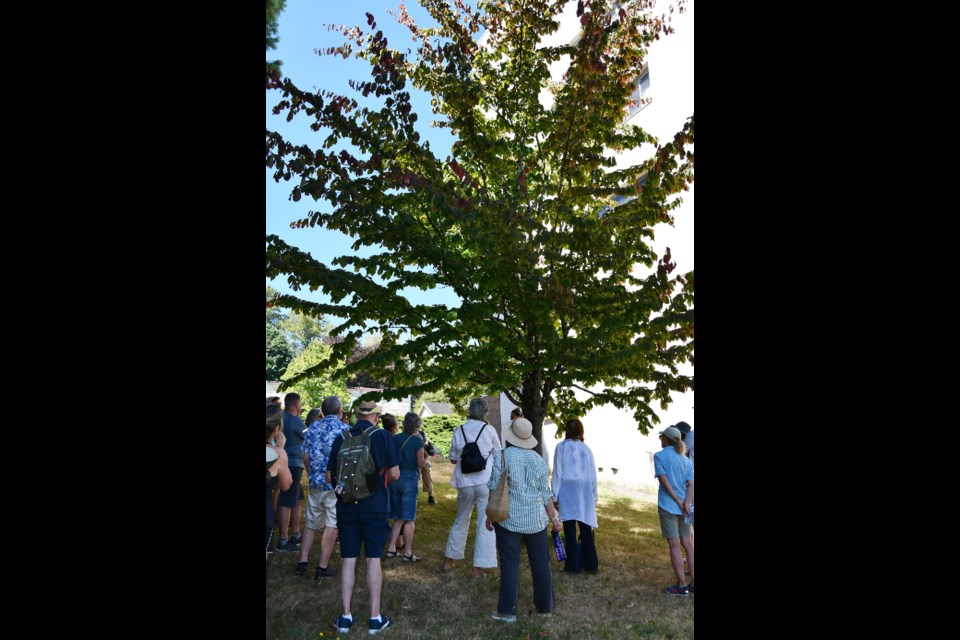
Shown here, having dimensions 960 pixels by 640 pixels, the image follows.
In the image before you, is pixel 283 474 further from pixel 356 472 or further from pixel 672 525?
pixel 672 525

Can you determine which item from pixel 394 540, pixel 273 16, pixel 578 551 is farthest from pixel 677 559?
pixel 273 16

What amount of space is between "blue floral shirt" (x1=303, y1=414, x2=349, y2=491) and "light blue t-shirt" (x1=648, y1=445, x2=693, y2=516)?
3.36 metres

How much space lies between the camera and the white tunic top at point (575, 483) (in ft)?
22.7

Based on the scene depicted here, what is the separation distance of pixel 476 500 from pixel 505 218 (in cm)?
336

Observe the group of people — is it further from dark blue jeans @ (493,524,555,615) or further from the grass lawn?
the grass lawn

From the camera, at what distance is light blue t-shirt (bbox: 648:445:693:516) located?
6238mm

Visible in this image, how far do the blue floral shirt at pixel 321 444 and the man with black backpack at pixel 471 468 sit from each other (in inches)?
51.9

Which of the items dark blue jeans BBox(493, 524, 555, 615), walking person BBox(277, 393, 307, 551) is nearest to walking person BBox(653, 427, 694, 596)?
dark blue jeans BBox(493, 524, 555, 615)

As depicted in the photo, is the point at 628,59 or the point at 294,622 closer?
the point at 294,622

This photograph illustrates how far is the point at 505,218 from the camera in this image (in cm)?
714
